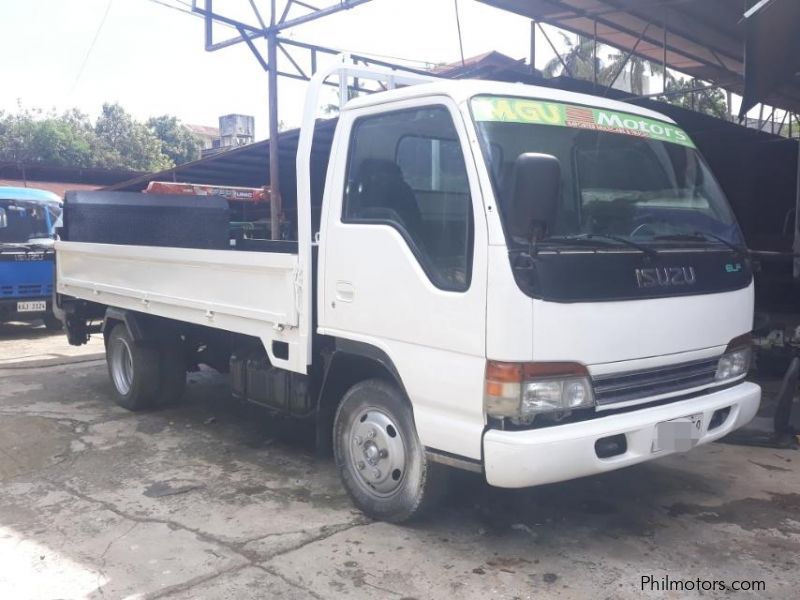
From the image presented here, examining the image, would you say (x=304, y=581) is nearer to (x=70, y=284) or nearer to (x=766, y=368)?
(x=70, y=284)

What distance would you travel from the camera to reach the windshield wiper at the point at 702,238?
12.8 feet

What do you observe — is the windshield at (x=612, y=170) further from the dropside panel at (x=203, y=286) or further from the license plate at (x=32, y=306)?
the license plate at (x=32, y=306)

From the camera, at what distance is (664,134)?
173 inches

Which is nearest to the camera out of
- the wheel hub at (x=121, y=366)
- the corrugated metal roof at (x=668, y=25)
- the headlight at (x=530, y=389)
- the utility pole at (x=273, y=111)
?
the headlight at (x=530, y=389)

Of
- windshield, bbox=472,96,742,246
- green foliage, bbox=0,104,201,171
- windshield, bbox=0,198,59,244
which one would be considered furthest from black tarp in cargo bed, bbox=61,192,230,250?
green foliage, bbox=0,104,201,171

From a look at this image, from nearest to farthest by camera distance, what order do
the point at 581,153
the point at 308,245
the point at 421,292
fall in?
1. the point at 421,292
2. the point at 581,153
3. the point at 308,245

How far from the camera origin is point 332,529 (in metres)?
4.12

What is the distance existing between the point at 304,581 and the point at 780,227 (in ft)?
40.7

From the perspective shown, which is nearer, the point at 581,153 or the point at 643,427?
the point at 643,427

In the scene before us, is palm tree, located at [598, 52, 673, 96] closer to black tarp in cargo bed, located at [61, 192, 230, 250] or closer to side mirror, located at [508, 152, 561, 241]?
black tarp in cargo bed, located at [61, 192, 230, 250]

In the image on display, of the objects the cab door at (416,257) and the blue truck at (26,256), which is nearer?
the cab door at (416,257)

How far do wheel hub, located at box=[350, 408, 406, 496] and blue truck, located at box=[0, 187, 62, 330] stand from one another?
9.31 metres

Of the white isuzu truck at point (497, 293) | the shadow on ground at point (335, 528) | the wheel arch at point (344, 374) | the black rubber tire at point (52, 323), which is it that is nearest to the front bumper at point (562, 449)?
the white isuzu truck at point (497, 293)

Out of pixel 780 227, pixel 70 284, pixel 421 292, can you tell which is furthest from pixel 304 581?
pixel 780 227
